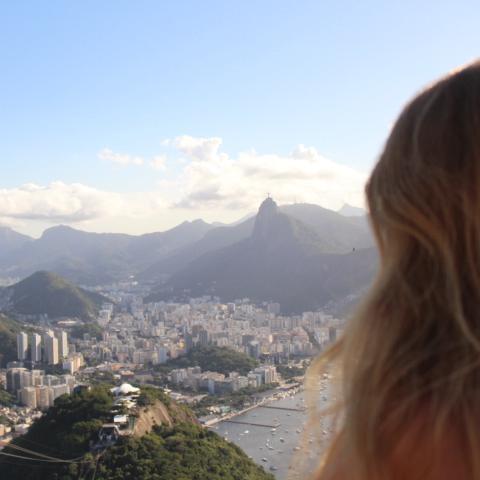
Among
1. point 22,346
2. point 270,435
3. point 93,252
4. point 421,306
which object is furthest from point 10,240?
point 421,306

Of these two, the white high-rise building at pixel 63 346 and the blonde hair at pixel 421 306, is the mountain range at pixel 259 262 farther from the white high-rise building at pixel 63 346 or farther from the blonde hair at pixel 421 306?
the blonde hair at pixel 421 306

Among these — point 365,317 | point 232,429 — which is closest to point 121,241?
point 232,429

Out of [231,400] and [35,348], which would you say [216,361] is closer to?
[231,400]

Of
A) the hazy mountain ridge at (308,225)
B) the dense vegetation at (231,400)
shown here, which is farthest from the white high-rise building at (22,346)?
the hazy mountain ridge at (308,225)

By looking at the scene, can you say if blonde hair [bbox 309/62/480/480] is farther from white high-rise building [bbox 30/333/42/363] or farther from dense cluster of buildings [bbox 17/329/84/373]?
white high-rise building [bbox 30/333/42/363]

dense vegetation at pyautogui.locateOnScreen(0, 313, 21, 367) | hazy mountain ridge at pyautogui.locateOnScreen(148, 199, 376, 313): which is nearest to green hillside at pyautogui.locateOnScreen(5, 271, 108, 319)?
hazy mountain ridge at pyautogui.locateOnScreen(148, 199, 376, 313)

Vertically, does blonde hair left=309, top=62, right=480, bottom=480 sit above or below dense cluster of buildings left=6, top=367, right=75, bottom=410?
above
